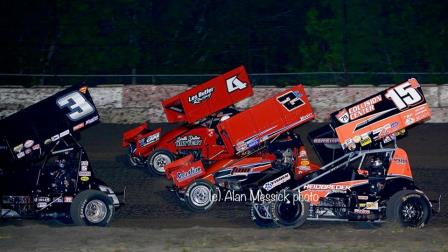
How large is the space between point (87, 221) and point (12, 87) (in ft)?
35.1

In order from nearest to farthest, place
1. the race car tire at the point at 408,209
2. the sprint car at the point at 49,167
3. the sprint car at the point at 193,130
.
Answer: the race car tire at the point at 408,209, the sprint car at the point at 49,167, the sprint car at the point at 193,130

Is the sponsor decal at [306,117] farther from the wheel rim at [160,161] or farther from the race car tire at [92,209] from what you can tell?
the race car tire at [92,209]

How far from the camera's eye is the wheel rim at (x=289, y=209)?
46.6ft

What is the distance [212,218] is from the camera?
50.6 feet

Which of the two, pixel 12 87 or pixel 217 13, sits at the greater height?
pixel 217 13

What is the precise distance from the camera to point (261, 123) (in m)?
17.8

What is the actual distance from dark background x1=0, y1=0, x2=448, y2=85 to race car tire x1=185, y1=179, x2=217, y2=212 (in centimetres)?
927

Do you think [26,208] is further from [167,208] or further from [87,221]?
[167,208]

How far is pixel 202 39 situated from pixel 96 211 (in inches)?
460

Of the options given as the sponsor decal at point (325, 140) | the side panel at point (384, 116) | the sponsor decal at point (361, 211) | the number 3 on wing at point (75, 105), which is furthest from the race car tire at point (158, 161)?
the sponsor decal at point (361, 211)

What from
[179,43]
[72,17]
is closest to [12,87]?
[72,17]

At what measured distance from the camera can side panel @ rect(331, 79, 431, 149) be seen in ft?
48.1

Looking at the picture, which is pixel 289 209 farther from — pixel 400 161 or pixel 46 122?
pixel 46 122

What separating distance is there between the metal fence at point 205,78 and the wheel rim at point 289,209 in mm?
10731
